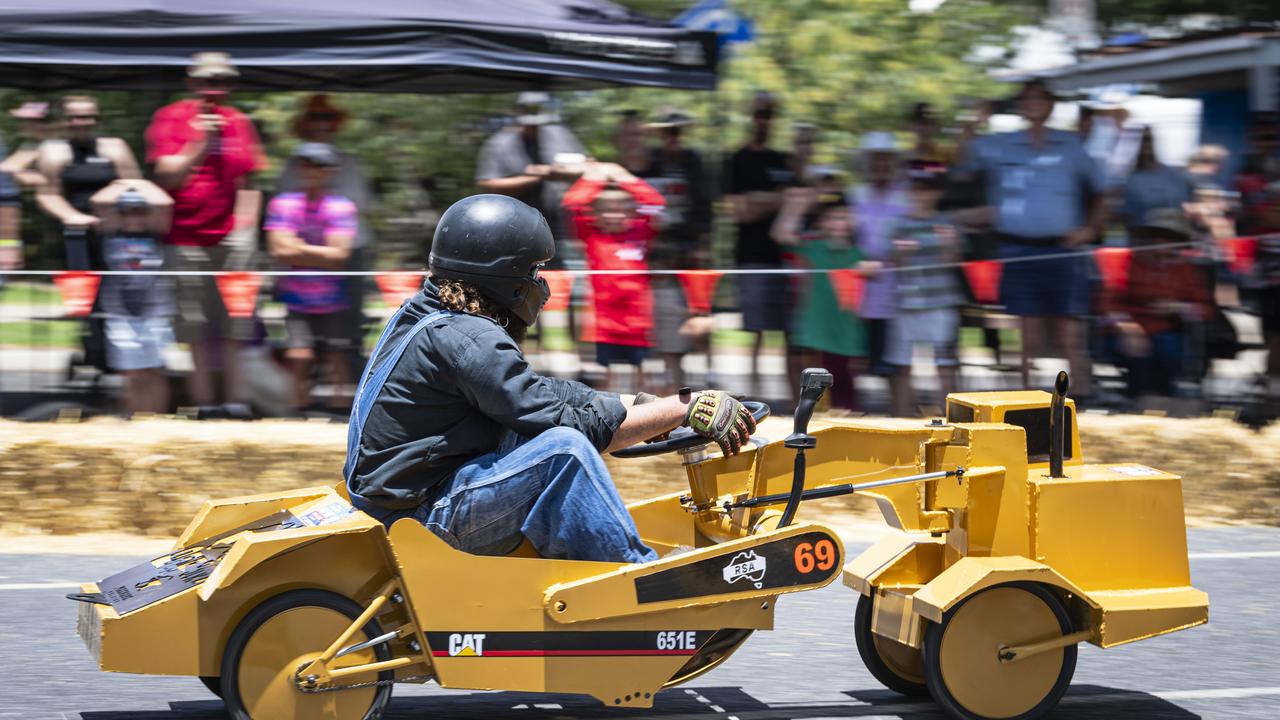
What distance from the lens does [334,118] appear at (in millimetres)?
9641

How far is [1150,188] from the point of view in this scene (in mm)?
10500

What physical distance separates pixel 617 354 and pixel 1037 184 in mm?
2924

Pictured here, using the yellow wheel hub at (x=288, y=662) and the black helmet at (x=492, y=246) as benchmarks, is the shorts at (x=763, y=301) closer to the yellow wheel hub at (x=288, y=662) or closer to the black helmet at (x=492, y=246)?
the black helmet at (x=492, y=246)

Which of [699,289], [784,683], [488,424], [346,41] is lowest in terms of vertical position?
[784,683]

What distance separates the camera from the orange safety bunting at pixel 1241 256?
10039 millimetres

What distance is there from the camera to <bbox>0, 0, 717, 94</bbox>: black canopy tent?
9.39 m

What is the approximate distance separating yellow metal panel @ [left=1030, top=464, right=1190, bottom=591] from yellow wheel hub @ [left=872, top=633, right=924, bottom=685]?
61 cm

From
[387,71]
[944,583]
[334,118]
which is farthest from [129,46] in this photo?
[944,583]

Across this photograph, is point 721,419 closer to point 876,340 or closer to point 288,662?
point 288,662

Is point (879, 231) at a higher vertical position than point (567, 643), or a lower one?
higher

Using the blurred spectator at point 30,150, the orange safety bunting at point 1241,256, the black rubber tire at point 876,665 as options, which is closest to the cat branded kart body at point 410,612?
the black rubber tire at point 876,665

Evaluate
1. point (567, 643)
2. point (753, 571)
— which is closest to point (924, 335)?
point (753, 571)

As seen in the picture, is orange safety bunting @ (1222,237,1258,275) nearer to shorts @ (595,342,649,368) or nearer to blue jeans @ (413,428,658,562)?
shorts @ (595,342,649,368)

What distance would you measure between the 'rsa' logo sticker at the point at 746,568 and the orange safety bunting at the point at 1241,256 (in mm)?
6265
